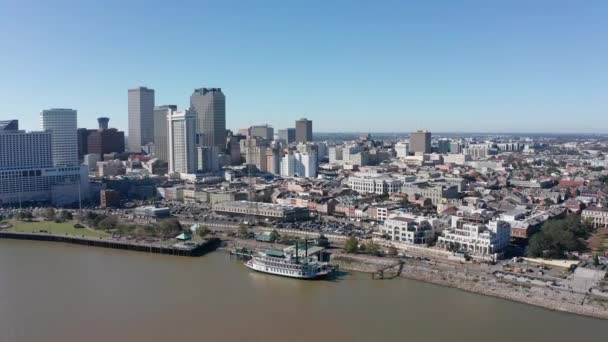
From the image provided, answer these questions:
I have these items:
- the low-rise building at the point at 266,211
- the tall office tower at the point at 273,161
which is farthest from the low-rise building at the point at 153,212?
the tall office tower at the point at 273,161

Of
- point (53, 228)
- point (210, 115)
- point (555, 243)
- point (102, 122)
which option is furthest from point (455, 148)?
point (53, 228)

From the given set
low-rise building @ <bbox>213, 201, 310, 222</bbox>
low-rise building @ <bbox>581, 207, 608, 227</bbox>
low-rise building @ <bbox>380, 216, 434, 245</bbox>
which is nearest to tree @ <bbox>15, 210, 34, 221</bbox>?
low-rise building @ <bbox>213, 201, 310, 222</bbox>

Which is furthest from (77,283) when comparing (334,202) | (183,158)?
(183,158)

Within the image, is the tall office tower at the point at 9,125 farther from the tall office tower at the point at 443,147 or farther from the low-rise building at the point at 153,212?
the tall office tower at the point at 443,147

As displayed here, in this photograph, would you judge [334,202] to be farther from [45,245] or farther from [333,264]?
[45,245]

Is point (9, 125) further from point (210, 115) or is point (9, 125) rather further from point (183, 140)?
point (210, 115)

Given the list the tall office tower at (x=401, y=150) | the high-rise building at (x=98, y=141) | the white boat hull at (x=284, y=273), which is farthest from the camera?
the tall office tower at (x=401, y=150)

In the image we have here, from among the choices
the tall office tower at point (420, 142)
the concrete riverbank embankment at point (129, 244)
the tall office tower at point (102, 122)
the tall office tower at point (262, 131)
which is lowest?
the concrete riverbank embankment at point (129, 244)

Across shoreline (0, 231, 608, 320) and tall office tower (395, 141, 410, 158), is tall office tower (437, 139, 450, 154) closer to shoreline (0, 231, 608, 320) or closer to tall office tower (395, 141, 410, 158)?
tall office tower (395, 141, 410, 158)
